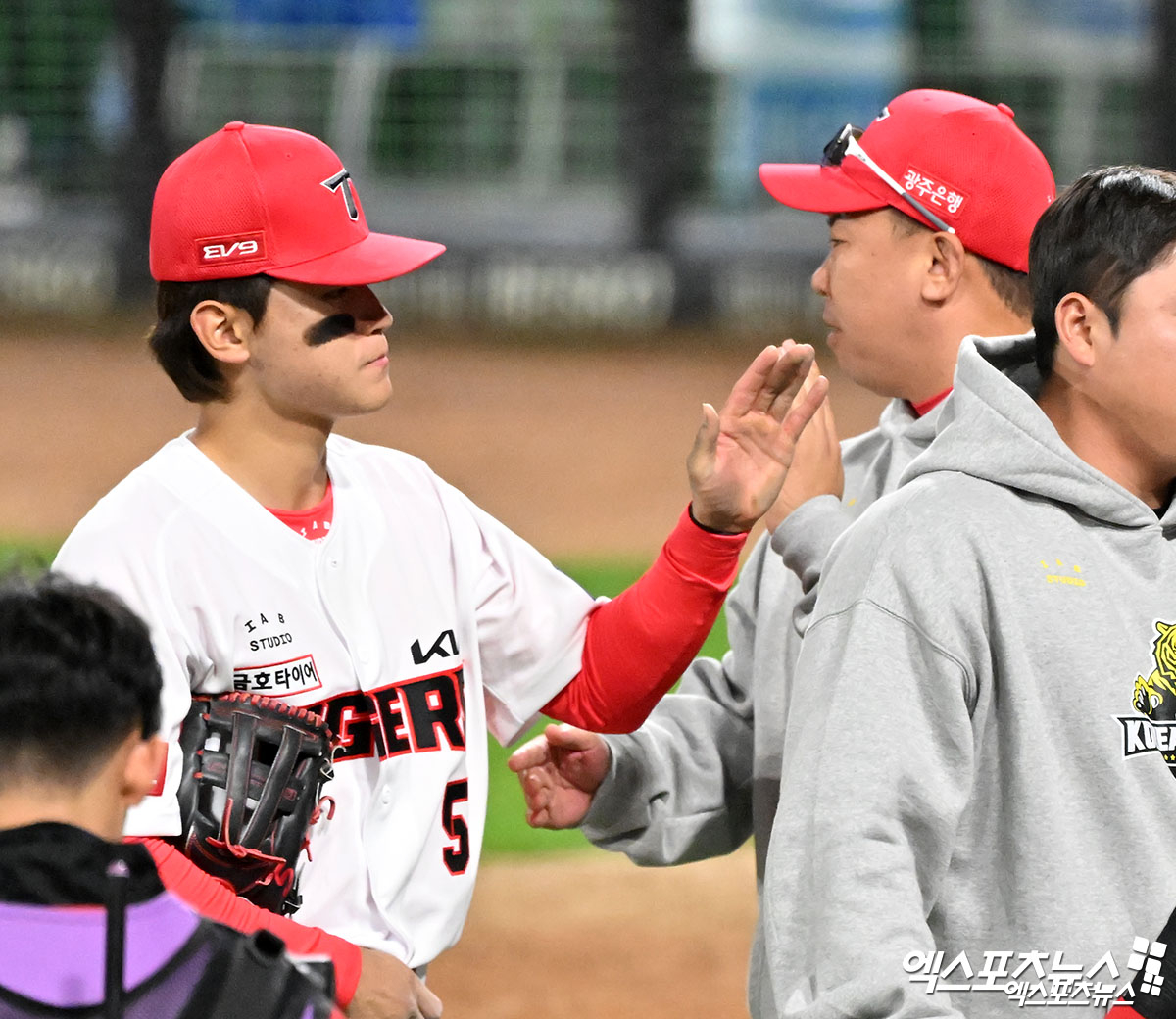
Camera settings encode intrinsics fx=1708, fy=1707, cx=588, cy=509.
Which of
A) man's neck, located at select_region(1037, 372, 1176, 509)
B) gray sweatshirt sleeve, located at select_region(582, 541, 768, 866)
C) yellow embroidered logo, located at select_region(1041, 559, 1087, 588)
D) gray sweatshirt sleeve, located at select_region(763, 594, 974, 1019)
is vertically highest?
man's neck, located at select_region(1037, 372, 1176, 509)

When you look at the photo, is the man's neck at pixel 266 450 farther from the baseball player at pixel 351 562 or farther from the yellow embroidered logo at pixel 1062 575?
the yellow embroidered logo at pixel 1062 575

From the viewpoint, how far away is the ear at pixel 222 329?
2.44 meters

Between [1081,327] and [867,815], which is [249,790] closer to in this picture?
[867,815]

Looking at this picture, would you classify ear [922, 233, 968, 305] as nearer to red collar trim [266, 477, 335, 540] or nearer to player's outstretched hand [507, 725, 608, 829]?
player's outstretched hand [507, 725, 608, 829]

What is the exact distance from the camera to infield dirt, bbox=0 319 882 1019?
16.4ft

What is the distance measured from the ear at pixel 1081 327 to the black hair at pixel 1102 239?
1 centimetres

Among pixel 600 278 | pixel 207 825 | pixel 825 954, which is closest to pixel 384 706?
pixel 207 825

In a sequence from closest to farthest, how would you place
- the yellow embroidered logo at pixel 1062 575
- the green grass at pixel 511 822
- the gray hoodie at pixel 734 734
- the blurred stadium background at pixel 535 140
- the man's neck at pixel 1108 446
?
the yellow embroidered logo at pixel 1062 575 → the man's neck at pixel 1108 446 → the gray hoodie at pixel 734 734 → the green grass at pixel 511 822 → the blurred stadium background at pixel 535 140

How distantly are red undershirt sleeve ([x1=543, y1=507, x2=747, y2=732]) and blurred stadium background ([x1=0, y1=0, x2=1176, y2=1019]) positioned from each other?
1079cm

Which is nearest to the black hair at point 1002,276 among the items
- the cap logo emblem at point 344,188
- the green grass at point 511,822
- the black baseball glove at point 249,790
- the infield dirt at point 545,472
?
the cap logo emblem at point 344,188

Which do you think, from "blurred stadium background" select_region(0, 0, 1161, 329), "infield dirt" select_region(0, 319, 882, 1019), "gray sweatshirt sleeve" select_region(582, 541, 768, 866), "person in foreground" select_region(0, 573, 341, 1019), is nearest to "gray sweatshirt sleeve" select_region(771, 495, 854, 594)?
"gray sweatshirt sleeve" select_region(582, 541, 768, 866)

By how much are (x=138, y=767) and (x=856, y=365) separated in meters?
1.48

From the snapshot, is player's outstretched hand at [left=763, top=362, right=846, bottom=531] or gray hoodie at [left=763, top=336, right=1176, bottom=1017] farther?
player's outstretched hand at [left=763, top=362, right=846, bottom=531]

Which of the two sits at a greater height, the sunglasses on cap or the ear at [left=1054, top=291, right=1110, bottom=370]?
the sunglasses on cap
